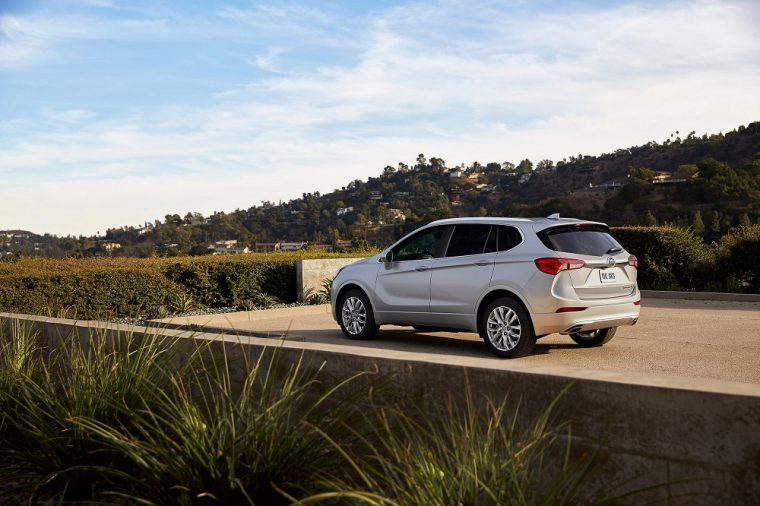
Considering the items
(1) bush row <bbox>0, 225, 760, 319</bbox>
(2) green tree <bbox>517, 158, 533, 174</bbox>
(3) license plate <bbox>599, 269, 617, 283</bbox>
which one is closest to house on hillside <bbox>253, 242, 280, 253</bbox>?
(1) bush row <bbox>0, 225, 760, 319</bbox>

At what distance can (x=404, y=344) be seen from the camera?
38.1 ft

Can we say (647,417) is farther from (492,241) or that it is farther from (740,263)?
(740,263)

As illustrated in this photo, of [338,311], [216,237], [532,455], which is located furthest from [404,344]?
[216,237]

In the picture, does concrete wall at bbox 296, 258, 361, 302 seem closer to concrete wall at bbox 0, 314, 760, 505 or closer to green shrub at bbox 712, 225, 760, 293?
green shrub at bbox 712, 225, 760, 293

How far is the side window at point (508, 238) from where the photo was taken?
985cm

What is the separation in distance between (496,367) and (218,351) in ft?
8.50

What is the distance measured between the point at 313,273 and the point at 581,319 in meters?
12.1

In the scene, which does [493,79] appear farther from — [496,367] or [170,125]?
[496,367]

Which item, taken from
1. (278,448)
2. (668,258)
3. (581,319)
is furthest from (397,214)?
(278,448)

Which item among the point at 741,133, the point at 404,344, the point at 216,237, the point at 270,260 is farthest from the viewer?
the point at 741,133

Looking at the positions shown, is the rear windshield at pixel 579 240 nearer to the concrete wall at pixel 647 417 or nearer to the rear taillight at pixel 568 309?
the rear taillight at pixel 568 309

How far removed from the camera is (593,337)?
11.0m

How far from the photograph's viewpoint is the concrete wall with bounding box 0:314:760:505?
11.5 feet

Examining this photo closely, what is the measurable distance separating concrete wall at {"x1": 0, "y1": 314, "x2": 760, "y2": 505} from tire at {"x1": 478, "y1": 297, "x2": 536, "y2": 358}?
4.92 meters
